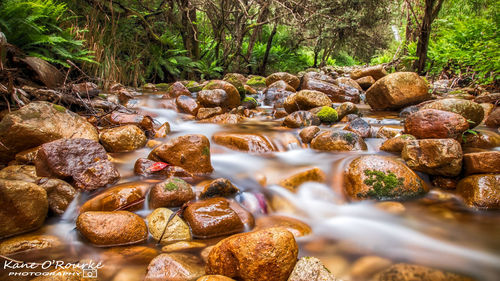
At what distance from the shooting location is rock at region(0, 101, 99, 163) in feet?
10.2

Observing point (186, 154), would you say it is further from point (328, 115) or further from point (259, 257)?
point (328, 115)

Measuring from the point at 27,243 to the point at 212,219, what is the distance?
1.44 m

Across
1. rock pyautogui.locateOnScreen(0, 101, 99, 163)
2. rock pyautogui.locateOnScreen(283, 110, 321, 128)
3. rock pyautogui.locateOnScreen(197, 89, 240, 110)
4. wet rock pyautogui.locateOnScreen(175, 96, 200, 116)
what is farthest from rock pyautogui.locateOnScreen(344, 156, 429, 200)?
wet rock pyautogui.locateOnScreen(175, 96, 200, 116)

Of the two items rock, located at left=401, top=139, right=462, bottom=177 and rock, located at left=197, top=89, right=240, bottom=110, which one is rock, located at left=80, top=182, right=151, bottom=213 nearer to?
rock, located at left=401, top=139, right=462, bottom=177

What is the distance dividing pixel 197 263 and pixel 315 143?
2.86 meters

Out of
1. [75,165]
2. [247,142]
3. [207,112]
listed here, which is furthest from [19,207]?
[207,112]

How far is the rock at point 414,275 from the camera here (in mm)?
1846

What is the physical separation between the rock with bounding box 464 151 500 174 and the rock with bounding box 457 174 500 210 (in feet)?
0.29

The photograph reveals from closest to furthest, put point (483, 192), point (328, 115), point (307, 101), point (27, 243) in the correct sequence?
point (27, 243) → point (483, 192) → point (328, 115) → point (307, 101)

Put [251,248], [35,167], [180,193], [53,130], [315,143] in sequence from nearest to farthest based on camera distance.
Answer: [251,248]
[180,193]
[35,167]
[53,130]
[315,143]

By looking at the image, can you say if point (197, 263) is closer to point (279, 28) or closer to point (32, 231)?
point (32, 231)

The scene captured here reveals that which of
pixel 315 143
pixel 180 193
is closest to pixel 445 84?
pixel 315 143

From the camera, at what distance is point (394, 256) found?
2154 mm

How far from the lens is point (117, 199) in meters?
2.57
